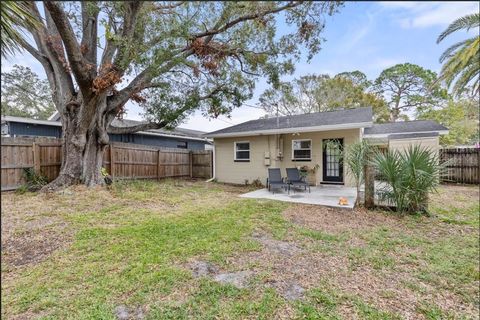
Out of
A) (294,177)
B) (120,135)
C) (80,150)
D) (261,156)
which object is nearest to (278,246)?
(294,177)

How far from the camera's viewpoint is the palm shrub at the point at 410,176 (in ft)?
20.2

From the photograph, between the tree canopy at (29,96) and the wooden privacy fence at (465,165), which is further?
the tree canopy at (29,96)

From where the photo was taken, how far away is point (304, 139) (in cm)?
1137

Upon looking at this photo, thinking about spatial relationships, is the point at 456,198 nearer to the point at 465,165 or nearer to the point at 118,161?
the point at 465,165

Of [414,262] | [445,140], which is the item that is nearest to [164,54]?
[414,262]

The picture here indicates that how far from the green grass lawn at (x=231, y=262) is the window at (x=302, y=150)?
4.97 metres

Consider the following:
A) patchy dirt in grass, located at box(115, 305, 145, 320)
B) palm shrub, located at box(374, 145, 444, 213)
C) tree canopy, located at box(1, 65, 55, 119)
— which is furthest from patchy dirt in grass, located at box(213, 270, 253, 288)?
tree canopy, located at box(1, 65, 55, 119)

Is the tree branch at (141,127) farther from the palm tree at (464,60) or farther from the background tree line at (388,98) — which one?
the background tree line at (388,98)

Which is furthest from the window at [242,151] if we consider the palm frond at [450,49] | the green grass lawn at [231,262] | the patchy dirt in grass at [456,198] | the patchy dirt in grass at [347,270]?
the palm frond at [450,49]

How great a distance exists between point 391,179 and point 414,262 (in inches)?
117

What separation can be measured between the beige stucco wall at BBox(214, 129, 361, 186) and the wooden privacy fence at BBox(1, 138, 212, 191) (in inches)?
75.2

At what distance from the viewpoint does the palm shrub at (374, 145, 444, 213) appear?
6156 mm

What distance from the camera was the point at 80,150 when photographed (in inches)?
330

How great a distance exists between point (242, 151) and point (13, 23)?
11.4 meters
